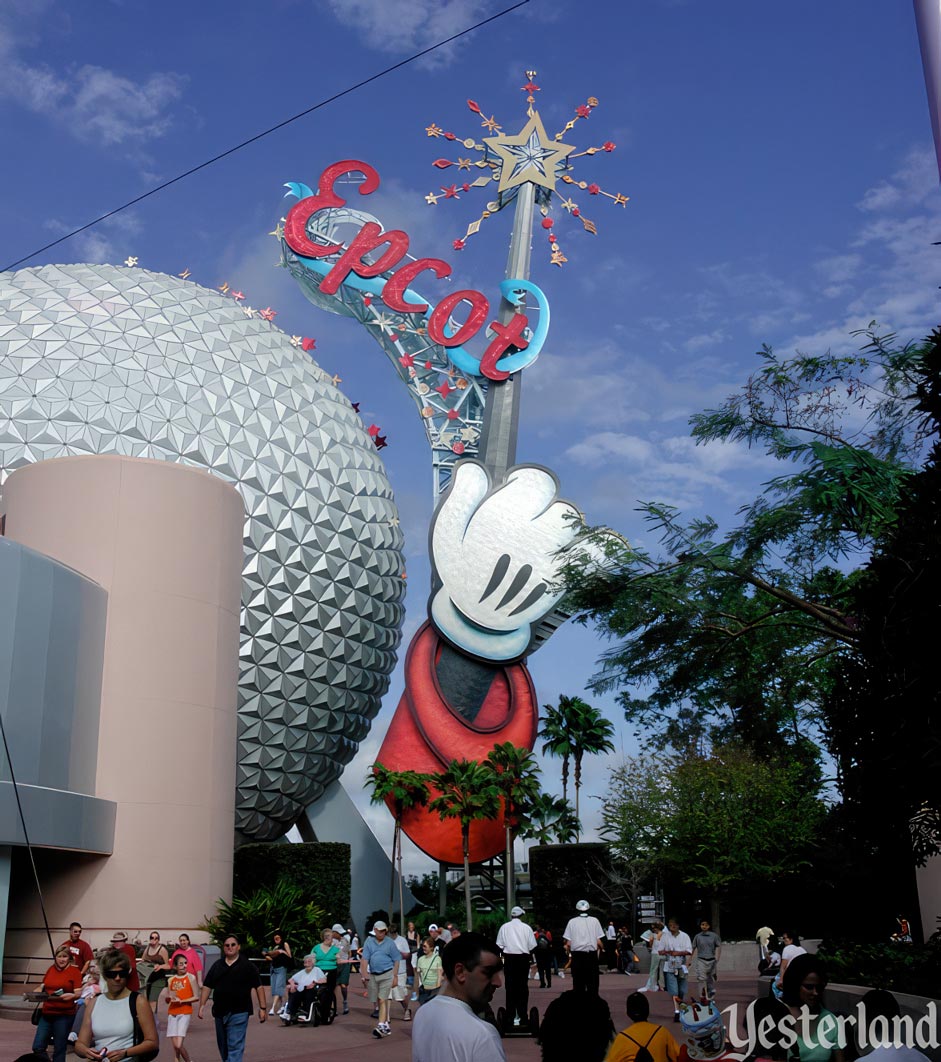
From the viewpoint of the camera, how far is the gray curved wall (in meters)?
22.8

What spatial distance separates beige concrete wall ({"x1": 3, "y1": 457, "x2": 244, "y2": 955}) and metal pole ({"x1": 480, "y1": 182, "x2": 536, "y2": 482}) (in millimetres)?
15909

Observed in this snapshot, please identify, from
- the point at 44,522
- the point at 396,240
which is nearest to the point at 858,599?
the point at 44,522

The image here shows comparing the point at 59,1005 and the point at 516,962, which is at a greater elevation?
the point at 516,962

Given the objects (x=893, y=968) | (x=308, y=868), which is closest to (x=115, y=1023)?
(x=893, y=968)

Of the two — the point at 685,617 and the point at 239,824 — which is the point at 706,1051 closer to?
the point at 685,617

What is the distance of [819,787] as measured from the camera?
43.0m

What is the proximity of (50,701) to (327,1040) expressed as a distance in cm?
1038

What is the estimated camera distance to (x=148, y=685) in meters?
26.3

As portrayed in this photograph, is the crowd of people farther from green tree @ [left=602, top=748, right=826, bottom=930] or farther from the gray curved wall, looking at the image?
green tree @ [left=602, top=748, right=826, bottom=930]

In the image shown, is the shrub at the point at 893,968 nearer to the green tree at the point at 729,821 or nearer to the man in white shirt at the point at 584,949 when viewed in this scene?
the man in white shirt at the point at 584,949

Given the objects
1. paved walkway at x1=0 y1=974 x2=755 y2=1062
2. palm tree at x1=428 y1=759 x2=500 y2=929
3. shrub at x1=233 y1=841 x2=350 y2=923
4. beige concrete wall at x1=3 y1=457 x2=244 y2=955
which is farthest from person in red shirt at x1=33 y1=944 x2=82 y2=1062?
palm tree at x1=428 y1=759 x2=500 y2=929

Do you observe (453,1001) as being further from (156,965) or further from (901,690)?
(156,965)

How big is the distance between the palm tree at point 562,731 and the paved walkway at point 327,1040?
30.2 meters

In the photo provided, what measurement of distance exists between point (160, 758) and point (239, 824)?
43.5 ft
